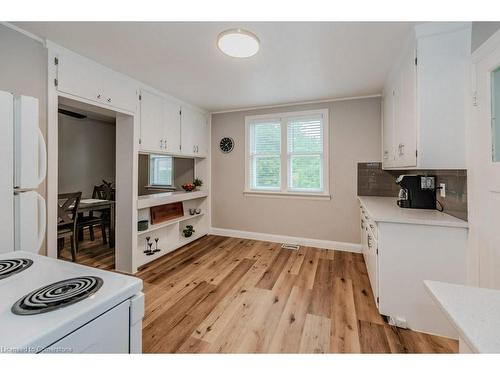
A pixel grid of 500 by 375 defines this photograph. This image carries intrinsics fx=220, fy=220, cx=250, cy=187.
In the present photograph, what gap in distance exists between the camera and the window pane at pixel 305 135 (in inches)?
139

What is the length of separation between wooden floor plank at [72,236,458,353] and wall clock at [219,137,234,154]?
1857 millimetres

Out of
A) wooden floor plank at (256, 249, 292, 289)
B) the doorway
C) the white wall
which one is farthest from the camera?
the white wall

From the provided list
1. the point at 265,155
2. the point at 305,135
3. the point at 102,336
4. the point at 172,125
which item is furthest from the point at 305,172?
the point at 102,336

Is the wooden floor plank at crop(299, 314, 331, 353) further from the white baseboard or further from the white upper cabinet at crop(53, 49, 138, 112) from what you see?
the white upper cabinet at crop(53, 49, 138, 112)

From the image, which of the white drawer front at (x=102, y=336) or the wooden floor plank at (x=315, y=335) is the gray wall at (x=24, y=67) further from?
the wooden floor plank at (x=315, y=335)

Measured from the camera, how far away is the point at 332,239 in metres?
3.48

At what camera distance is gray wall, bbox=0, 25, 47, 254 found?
1.67 m

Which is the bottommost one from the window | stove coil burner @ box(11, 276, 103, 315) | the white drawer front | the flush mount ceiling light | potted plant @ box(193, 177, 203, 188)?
the white drawer front

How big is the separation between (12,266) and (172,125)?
2.66m

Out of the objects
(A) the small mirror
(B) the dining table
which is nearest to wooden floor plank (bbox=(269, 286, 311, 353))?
(A) the small mirror

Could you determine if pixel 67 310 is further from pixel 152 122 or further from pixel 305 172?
pixel 305 172

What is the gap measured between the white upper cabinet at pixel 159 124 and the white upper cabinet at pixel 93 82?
7.7 inches

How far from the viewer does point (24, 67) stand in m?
1.76
